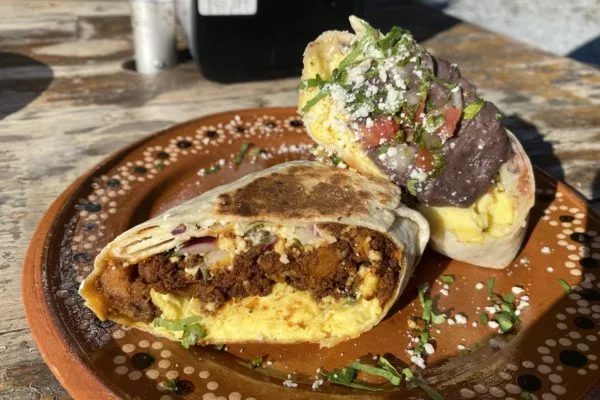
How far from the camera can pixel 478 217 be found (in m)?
2.23

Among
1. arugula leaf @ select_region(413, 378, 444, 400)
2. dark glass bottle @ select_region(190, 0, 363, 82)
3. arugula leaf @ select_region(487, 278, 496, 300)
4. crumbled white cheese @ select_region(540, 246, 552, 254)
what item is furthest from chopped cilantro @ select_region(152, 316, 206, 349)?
dark glass bottle @ select_region(190, 0, 363, 82)

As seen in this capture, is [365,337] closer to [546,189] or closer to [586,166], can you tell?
[546,189]

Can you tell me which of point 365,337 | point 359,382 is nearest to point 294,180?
point 365,337

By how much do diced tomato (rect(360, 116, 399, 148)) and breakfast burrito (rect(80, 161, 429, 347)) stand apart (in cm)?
26

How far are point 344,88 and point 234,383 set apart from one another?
43.5 inches

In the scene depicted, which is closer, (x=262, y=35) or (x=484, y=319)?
(x=484, y=319)

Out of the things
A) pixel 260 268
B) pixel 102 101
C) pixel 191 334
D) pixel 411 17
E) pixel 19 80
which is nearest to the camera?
pixel 191 334

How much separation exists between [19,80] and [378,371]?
312cm

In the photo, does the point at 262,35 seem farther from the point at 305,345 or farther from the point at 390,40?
the point at 305,345

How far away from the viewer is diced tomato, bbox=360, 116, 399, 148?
7.02 ft

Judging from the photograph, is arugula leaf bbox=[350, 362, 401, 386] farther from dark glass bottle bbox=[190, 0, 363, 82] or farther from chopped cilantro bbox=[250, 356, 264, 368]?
dark glass bottle bbox=[190, 0, 363, 82]

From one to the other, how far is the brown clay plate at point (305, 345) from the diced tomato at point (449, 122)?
48 centimetres

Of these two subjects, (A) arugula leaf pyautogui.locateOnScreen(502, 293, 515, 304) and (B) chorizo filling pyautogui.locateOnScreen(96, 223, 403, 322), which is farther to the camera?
(A) arugula leaf pyautogui.locateOnScreen(502, 293, 515, 304)

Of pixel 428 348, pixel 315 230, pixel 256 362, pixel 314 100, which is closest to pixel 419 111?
pixel 314 100
